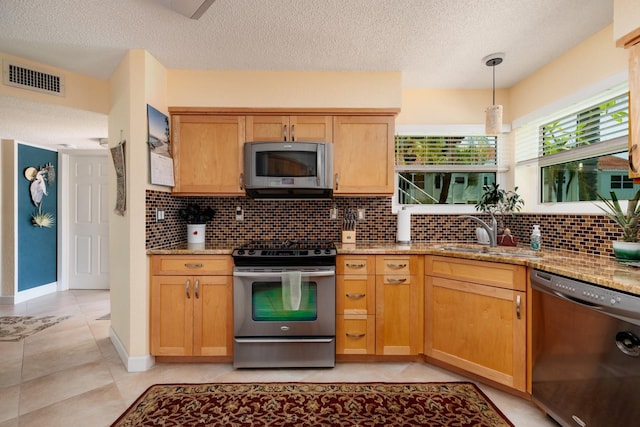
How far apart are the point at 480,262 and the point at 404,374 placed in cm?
100

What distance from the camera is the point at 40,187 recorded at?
4.51m

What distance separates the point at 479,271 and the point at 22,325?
4.46 meters

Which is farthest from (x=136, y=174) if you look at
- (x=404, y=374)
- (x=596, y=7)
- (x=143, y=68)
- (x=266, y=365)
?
(x=596, y=7)

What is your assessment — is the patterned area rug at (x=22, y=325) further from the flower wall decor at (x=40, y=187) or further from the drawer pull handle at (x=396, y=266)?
the drawer pull handle at (x=396, y=266)

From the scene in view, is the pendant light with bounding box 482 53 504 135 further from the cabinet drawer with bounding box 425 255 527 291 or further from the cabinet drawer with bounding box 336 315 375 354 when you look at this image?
the cabinet drawer with bounding box 336 315 375 354

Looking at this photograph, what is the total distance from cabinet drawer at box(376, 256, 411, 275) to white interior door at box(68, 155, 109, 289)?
4.38 meters

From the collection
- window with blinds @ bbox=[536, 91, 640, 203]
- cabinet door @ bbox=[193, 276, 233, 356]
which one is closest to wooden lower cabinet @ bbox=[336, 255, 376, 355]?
cabinet door @ bbox=[193, 276, 233, 356]

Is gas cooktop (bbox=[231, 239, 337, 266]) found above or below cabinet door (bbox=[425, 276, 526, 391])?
above

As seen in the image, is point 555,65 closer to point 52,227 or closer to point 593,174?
point 593,174

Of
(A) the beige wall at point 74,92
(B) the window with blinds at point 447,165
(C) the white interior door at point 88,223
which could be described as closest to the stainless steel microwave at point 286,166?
(B) the window with blinds at point 447,165

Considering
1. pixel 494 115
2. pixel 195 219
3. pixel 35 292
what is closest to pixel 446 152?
pixel 494 115

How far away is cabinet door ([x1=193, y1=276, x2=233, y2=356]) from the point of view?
2492 millimetres

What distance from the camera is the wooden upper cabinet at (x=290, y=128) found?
280 cm

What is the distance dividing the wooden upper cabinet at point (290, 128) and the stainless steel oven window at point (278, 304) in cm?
123
